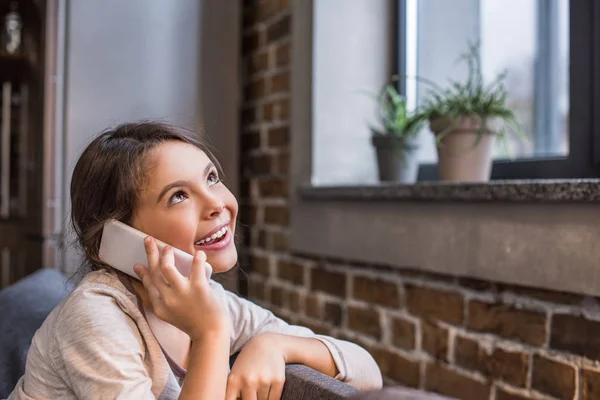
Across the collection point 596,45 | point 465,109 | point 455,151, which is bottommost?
point 455,151

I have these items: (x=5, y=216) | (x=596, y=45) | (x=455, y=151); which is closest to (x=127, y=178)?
(x=455, y=151)

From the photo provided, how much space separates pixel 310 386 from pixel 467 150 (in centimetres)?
95

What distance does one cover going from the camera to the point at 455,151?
172 cm

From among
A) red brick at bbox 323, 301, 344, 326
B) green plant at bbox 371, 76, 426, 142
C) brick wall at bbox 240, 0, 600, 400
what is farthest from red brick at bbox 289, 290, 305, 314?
green plant at bbox 371, 76, 426, 142

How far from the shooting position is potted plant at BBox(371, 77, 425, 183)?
1.96m

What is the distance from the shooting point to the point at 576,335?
1.28 m

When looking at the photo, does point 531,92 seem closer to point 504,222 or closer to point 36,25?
point 504,222

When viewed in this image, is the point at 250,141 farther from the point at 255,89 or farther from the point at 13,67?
the point at 13,67

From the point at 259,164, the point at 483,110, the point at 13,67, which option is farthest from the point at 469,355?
the point at 13,67

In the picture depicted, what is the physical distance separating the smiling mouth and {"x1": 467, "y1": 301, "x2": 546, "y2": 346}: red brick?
0.68 meters

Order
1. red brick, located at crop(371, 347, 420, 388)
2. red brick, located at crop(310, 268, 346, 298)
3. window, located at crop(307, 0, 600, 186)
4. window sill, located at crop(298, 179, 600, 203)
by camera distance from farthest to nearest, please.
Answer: window, located at crop(307, 0, 600, 186) → red brick, located at crop(310, 268, 346, 298) → red brick, located at crop(371, 347, 420, 388) → window sill, located at crop(298, 179, 600, 203)

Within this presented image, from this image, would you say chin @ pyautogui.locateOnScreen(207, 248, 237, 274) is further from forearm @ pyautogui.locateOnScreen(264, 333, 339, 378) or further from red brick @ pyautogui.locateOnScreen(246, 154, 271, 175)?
red brick @ pyautogui.locateOnScreen(246, 154, 271, 175)

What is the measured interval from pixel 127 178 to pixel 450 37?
142cm

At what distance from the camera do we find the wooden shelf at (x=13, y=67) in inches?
105
